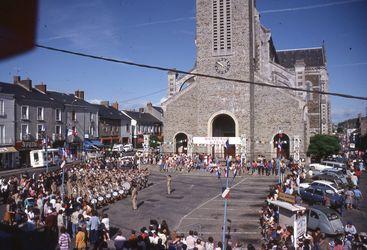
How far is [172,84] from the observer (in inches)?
2121

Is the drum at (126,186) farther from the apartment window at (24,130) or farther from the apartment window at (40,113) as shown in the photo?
the apartment window at (40,113)

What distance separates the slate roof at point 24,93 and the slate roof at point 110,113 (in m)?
13.3

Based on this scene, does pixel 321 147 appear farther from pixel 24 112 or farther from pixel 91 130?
pixel 24 112

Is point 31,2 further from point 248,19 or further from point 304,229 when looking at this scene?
point 248,19

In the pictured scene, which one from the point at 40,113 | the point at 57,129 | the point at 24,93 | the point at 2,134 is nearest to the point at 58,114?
the point at 57,129

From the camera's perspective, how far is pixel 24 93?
43.6 m

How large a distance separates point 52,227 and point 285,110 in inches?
1247

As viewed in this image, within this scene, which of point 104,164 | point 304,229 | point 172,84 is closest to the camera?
point 304,229

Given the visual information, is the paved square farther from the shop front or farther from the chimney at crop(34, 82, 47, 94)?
the chimney at crop(34, 82, 47, 94)

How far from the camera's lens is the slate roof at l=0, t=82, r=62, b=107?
41.2m

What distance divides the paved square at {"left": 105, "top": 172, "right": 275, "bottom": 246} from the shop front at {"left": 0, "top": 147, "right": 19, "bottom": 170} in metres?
19.2

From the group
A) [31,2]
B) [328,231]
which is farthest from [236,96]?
[31,2]

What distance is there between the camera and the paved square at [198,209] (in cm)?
1571

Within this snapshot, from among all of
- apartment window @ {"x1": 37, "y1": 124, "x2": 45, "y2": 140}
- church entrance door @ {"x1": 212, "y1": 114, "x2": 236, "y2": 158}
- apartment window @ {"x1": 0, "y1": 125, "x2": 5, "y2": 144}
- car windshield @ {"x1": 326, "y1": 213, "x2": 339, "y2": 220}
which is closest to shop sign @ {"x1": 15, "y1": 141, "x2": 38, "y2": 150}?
apartment window @ {"x1": 37, "y1": 124, "x2": 45, "y2": 140}
